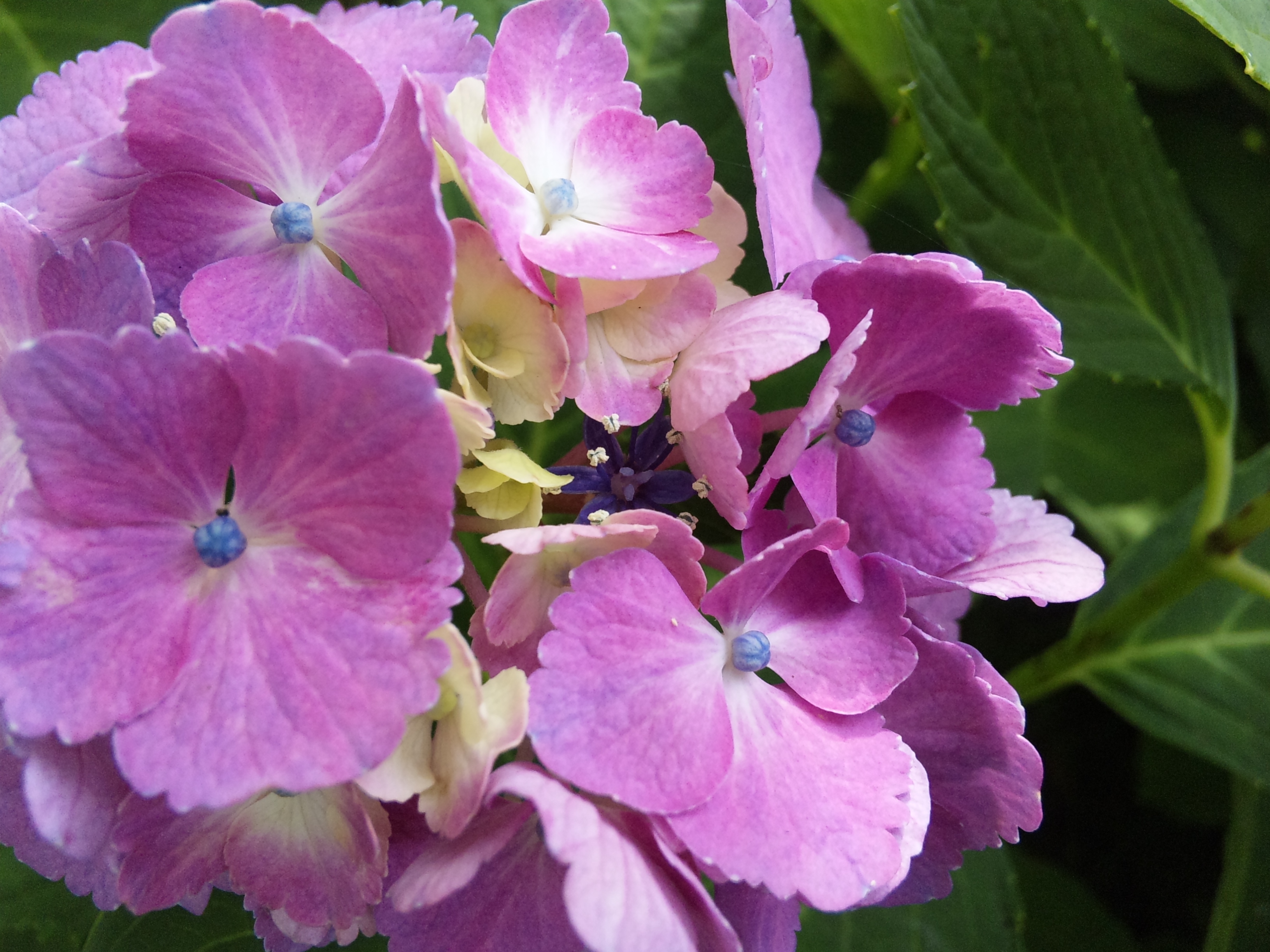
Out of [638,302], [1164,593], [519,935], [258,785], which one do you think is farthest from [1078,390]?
[258,785]

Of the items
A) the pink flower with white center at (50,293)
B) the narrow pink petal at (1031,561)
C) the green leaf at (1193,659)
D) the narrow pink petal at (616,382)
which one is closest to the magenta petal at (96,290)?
the pink flower with white center at (50,293)

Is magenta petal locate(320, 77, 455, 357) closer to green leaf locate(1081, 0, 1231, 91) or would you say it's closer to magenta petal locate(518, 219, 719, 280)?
magenta petal locate(518, 219, 719, 280)

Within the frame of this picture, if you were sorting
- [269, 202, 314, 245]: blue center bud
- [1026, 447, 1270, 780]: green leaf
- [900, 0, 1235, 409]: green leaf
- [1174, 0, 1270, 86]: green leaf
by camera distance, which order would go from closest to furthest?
[269, 202, 314, 245]: blue center bud
[1174, 0, 1270, 86]: green leaf
[900, 0, 1235, 409]: green leaf
[1026, 447, 1270, 780]: green leaf

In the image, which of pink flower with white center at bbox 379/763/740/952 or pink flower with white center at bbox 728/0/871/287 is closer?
pink flower with white center at bbox 379/763/740/952

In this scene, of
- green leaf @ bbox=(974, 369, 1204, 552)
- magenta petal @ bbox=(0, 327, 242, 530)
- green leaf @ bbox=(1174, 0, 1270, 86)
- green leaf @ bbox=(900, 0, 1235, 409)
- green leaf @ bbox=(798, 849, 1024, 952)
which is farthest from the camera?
green leaf @ bbox=(974, 369, 1204, 552)

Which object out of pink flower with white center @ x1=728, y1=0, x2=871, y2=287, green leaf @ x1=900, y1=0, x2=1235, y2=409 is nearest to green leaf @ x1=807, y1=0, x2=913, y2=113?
green leaf @ x1=900, y1=0, x2=1235, y2=409

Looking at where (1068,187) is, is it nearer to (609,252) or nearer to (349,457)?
(609,252)

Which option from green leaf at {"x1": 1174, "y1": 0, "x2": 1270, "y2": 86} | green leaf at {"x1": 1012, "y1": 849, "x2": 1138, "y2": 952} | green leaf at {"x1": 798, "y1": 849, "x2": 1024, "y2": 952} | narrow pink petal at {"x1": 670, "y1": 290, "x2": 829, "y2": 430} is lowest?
green leaf at {"x1": 1012, "y1": 849, "x2": 1138, "y2": 952}

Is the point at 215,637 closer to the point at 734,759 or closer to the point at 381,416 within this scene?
the point at 381,416
